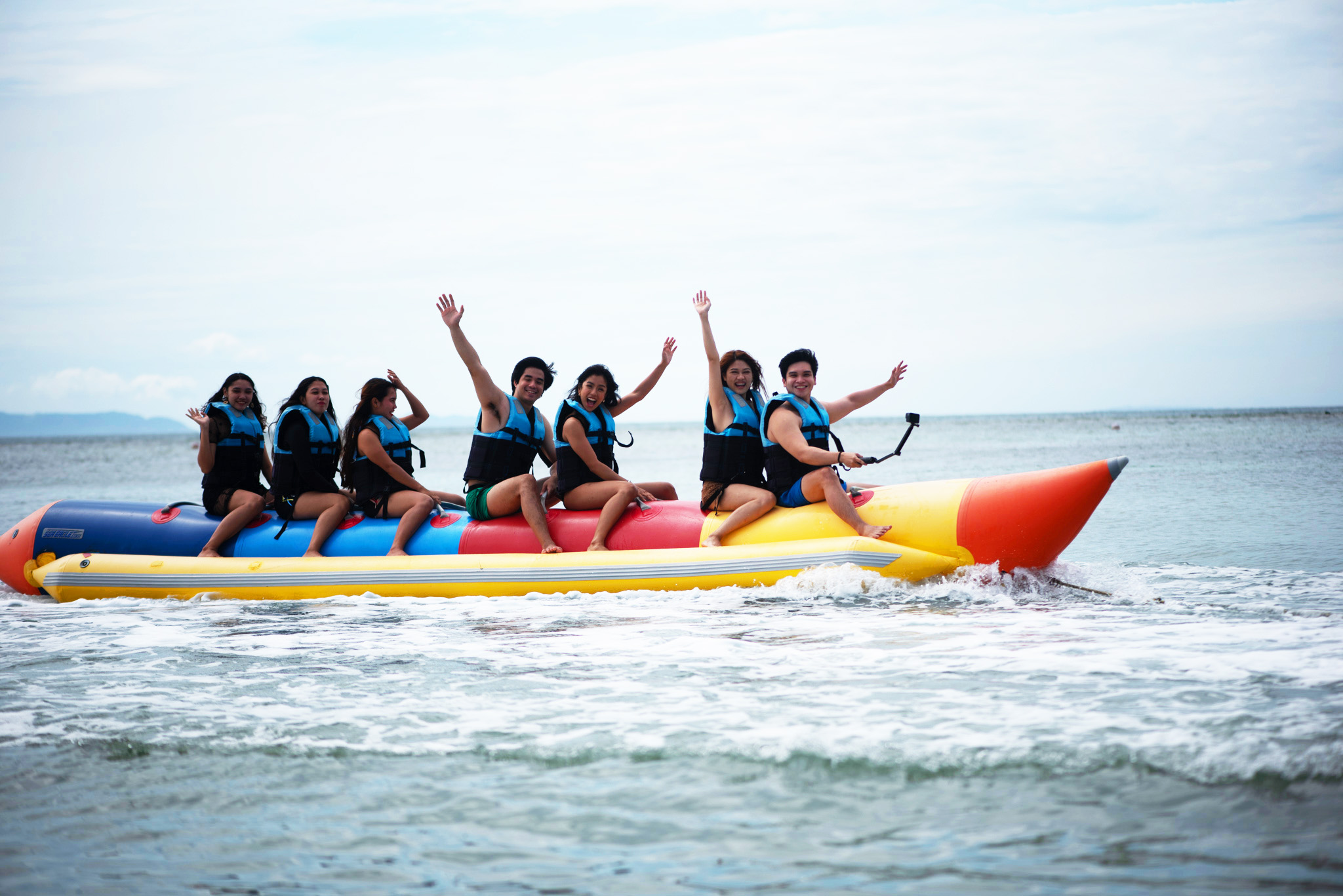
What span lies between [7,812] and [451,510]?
331 cm

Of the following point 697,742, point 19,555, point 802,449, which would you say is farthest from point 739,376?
point 19,555

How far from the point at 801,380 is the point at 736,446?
478 mm

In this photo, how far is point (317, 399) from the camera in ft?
18.5

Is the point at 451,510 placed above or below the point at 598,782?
above

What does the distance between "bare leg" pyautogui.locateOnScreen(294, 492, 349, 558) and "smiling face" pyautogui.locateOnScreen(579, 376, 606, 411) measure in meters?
1.46

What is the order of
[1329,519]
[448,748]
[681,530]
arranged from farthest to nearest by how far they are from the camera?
1. [1329,519]
2. [681,530]
3. [448,748]

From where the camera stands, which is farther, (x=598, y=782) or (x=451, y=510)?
(x=451, y=510)

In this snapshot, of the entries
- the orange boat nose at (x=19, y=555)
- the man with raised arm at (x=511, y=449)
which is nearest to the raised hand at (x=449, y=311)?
the man with raised arm at (x=511, y=449)

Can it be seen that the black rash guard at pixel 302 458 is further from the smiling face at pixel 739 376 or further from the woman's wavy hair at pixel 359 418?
the smiling face at pixel 739 376

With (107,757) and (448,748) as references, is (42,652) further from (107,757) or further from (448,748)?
(448,748)

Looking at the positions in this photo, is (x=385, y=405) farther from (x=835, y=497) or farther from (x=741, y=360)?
(x=835, y=497)

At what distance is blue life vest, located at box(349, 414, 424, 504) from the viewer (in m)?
5.53

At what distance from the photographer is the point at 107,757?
279cm

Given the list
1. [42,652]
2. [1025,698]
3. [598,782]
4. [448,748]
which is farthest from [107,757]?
[1025,698]
